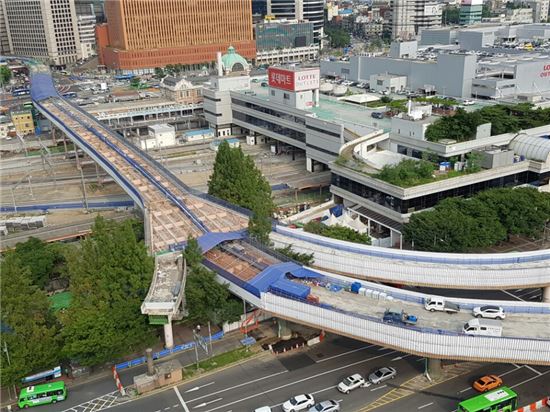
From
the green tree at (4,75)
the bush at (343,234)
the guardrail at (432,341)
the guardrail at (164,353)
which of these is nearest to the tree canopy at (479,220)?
the bush at (343,234)

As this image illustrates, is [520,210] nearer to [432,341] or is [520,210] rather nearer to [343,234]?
[343,234]

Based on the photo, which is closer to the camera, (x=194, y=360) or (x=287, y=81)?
(x=194, y=360)

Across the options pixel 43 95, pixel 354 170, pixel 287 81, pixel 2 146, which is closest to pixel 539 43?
pixel 287 81

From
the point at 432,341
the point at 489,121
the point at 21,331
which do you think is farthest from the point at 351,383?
the point at 489,121

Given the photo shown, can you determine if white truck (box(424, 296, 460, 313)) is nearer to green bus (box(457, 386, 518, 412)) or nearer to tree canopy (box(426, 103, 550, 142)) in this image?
green bus (box(457, 386, 518, 412))

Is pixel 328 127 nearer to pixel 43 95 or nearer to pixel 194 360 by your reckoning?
pixel 194 360

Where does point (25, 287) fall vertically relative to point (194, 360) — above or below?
above
